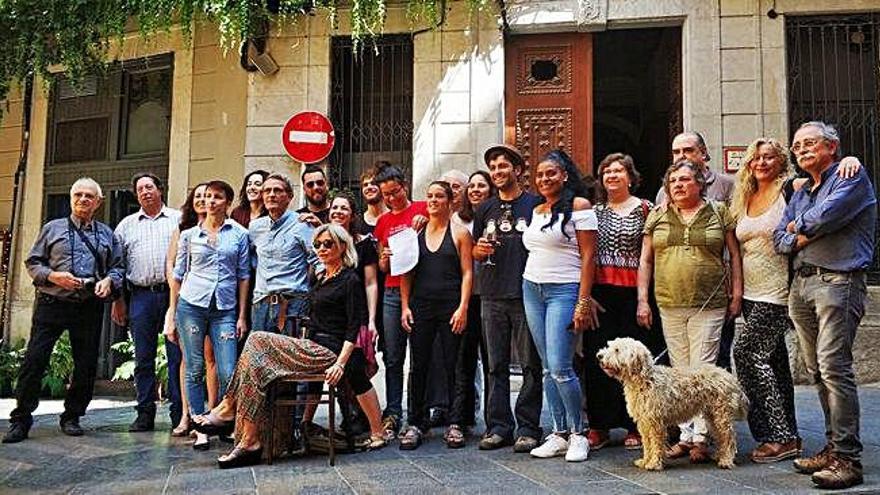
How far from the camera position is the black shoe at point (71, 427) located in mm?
5875

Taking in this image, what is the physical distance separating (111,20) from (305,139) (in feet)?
8.66

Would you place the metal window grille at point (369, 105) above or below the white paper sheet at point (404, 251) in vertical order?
above

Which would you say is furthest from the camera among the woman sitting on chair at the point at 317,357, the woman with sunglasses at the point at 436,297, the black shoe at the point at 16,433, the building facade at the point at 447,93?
the building facade at the point at 447,93

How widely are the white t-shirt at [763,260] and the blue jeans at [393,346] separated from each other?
237cm

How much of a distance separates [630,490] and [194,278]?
128 inches

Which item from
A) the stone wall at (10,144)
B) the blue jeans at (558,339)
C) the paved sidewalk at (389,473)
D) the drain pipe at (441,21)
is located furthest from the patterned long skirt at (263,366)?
the stone wall at (10,144)

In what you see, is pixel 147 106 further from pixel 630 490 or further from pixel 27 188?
pixel 630 490

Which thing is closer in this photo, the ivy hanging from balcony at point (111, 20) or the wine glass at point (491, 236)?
the wine glass at point (491, 236)

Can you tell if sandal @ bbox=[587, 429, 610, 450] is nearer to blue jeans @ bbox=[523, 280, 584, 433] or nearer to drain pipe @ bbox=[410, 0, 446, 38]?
blue jeans @ bbox=[523, 280, 584, 433]

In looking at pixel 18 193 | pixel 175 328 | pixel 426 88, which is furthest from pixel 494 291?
pixel 18 193

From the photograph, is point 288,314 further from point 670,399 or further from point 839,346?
point 839,346

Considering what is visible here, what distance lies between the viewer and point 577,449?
14.8ft

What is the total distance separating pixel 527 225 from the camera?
486 centimetres

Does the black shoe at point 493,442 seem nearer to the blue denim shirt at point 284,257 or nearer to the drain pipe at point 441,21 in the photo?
the blue denim shirt at point 284,257
